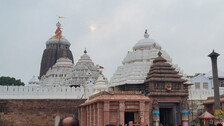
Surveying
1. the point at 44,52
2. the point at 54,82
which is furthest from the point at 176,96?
the point at 44,52

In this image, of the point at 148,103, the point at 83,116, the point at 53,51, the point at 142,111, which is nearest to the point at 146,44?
the point at 83,116

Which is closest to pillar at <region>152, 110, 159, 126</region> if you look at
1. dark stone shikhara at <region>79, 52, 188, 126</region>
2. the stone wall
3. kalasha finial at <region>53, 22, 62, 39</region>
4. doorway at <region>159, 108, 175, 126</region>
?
dark stone shikhara at <region>79, 52, 188, 126</region>

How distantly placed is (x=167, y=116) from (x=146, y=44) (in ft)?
28.3

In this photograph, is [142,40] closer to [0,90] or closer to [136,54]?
[136,54]

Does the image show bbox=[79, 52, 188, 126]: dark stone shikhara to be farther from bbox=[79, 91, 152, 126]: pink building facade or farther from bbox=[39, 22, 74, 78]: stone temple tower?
bbox=[39, 22, 74, 78]: stone temple tower

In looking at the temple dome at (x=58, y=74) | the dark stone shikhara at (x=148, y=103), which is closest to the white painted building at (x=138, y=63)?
the dark stone shikhara at (x=148, y=103)

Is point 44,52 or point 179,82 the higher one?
point 44,52

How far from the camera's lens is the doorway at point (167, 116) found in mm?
25484

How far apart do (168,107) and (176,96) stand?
4.10 ft

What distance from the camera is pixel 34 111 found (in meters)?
27.4

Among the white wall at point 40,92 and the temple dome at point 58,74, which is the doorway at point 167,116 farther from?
the temple dome at point 58,74

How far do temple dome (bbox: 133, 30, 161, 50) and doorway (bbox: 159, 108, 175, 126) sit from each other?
7.44 meters

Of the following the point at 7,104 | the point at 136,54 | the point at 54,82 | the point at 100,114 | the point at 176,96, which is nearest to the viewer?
the point at 100,114

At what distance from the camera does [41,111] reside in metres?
27.6
